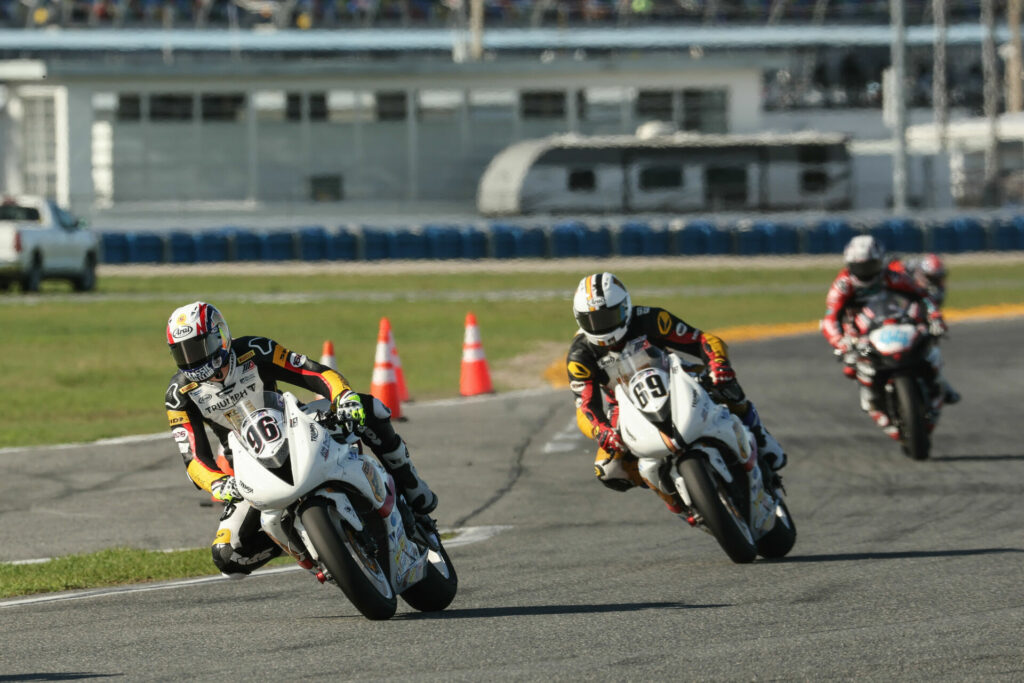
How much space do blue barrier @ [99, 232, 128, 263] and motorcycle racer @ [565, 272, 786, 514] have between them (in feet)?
114

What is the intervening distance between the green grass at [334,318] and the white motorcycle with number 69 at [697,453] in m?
7.72

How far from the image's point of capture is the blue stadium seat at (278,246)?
43.4 metres

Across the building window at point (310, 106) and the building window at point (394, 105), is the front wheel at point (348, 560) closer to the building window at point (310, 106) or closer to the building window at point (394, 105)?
the building window at point (310, 106)

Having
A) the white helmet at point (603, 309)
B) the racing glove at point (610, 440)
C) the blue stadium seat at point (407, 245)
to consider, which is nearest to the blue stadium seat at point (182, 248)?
the blue stadium seat at point (407, 245)

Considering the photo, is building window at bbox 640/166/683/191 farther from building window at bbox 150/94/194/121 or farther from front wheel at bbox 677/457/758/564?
front wheel at bbox 677/457/758/564

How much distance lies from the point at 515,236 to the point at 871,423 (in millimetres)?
28266

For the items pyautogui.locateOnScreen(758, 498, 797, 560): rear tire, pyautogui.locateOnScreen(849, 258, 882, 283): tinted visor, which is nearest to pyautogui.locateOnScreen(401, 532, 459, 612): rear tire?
pyautogui.locateOnScreen(758, 498, 797, 560): rear tire

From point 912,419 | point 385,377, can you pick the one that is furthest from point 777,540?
point 385,377

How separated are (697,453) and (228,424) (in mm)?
2330

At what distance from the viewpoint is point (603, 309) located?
9.12 m

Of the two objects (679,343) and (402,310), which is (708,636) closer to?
(679,343)

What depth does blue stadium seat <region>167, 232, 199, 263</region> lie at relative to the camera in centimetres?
4306

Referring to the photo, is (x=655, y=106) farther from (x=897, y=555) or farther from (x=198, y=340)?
(x=198, y=340)

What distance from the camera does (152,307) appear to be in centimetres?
3073
